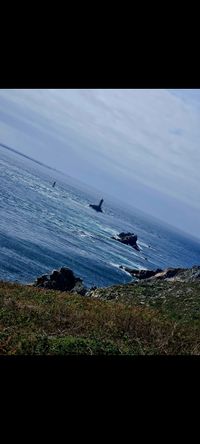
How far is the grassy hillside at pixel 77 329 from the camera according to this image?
1140 centimetres

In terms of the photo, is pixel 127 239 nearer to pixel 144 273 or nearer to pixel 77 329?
pixel 144 273

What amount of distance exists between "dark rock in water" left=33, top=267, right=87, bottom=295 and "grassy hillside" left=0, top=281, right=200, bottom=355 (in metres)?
18.4

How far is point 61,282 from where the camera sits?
3950 centimetres

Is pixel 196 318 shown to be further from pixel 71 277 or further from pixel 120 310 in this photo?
pixel 71 277

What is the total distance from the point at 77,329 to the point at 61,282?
2603cm

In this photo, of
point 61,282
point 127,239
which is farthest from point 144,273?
point 127,239

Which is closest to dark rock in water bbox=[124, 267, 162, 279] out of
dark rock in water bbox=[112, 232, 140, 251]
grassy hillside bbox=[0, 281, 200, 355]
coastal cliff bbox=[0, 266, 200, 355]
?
dark rock in water bbox=[112, 232, 140, 251]

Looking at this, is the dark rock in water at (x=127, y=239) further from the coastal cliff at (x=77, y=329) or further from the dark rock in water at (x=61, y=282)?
the coastal cliff at (x=77, y=329)
